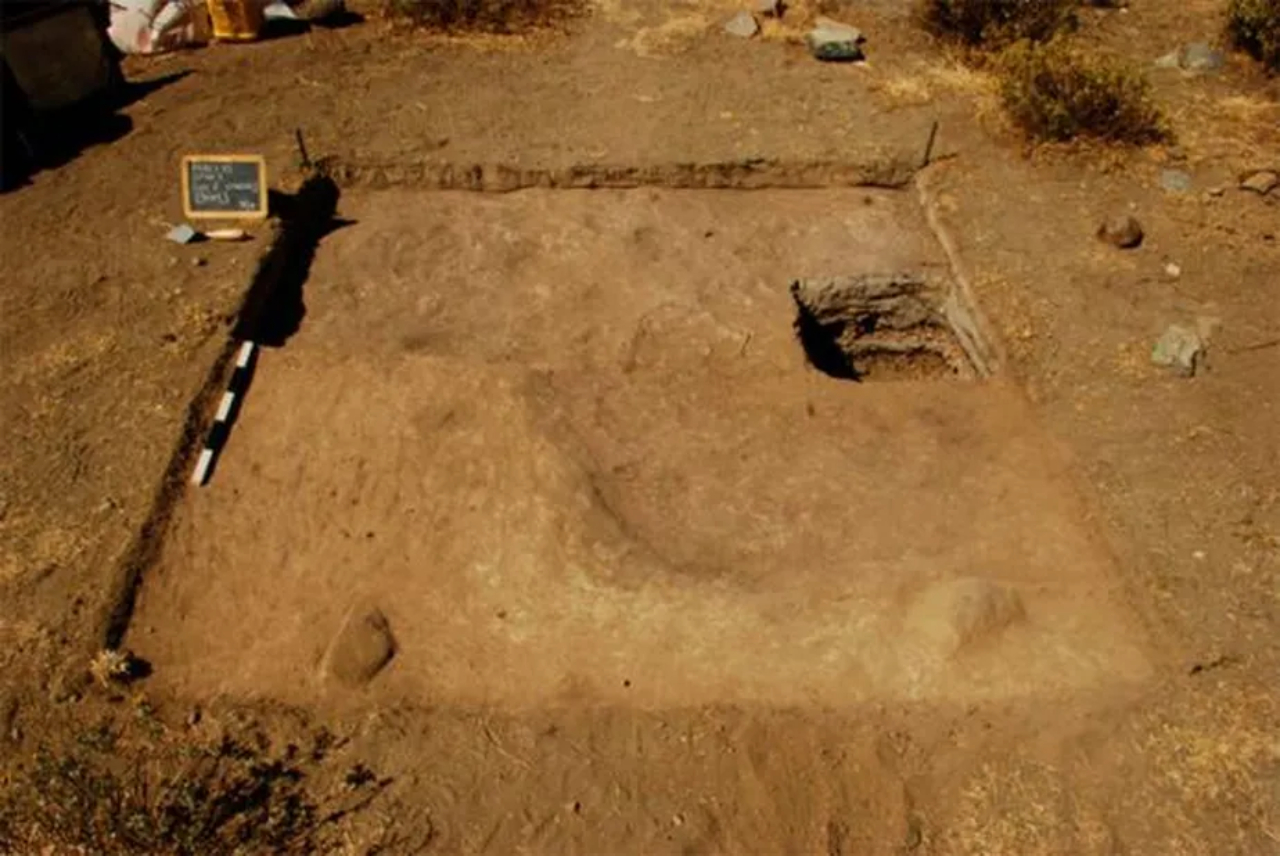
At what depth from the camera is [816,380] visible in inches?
257

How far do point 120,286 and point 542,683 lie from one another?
4158 mm

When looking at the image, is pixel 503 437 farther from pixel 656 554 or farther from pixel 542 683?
pixel 542 683

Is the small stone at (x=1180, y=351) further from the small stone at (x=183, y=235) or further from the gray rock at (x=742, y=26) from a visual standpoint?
the small stone at (x=183, y=235)

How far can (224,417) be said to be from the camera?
6082 millimetres

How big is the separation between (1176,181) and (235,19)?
8116mm

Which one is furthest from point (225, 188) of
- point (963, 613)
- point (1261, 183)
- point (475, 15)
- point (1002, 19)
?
point (1261, 183)


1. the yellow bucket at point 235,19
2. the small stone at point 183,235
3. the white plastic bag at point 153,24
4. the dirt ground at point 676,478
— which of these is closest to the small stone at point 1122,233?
the dirt ground at point 676,478

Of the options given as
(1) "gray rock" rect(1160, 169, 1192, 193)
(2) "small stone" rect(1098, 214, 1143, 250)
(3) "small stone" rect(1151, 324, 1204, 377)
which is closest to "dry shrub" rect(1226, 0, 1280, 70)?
(1) "gray rock" rect(1160, 169, 1192, 193)

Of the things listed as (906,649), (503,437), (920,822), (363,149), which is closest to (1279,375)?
(906,649)

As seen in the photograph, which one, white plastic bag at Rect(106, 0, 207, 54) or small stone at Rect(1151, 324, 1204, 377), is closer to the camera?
small stone at Rect(1151, 324, 1204, 377)

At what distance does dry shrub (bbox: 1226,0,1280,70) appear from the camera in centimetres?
892

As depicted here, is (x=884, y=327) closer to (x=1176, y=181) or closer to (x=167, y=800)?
(x=1176, y=181)

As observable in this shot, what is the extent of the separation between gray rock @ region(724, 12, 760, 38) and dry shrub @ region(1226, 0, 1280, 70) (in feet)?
14.1

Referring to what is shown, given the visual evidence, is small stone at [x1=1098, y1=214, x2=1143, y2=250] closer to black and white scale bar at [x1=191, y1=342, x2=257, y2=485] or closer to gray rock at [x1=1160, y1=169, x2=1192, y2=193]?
gray rock at [x1=1160, y1=169, x2=1192, y2=193]
